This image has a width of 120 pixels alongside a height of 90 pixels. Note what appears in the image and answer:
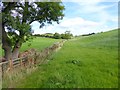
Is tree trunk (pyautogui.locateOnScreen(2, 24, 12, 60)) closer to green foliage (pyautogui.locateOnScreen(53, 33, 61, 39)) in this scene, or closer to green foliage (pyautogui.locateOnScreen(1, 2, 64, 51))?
green foliage (pyautogui.locateOnScreen(1, 2, 64, 51))

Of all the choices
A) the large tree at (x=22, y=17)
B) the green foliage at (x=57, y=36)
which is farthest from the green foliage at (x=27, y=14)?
the green foliage at (x=57, y=36)

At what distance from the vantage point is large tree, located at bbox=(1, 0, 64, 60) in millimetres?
24219

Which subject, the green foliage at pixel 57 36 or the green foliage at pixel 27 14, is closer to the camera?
the green foliage at pixel 27 14

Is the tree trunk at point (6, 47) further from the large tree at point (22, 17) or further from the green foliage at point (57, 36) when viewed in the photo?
the green foliage at point (57, 36)

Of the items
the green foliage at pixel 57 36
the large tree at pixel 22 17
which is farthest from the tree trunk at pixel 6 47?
the green foliage at pixel 57 36

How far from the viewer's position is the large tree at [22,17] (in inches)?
953

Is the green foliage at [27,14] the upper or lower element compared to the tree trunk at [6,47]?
upper

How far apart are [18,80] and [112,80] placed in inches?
201

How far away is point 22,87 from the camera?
1199cm

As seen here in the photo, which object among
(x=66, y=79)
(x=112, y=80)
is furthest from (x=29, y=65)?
(x=112, y=80)

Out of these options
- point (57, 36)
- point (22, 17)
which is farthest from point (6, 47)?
point (57, 36)

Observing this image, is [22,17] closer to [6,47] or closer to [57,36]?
[6,47]

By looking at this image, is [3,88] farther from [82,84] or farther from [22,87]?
[82,84]

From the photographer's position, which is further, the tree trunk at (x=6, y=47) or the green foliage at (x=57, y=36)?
the green foliage at (x=57, y=36)
